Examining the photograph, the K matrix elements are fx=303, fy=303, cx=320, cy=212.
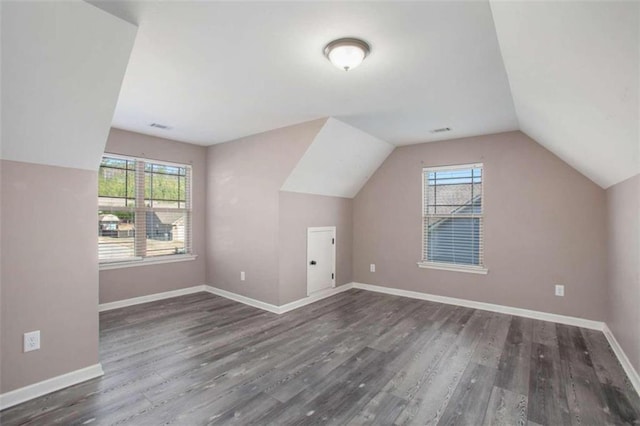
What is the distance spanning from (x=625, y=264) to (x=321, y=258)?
347 centimetres

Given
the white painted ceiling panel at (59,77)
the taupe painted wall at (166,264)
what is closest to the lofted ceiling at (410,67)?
the white painted ceiling panel at (59,77)

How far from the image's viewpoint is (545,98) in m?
2.38

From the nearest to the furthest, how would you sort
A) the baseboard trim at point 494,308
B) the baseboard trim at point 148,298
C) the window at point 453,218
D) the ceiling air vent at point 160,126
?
1. the baseboard trim at point 494,308
2. the ceiling air vent at point 160,126
3. the baseboard trim at point 148,298
4. the window at point 453,218

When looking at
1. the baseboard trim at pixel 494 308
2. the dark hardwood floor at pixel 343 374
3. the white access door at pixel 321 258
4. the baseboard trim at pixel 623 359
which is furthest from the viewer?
the white access door at pixel 321 258

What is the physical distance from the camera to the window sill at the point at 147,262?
4070 millimetres

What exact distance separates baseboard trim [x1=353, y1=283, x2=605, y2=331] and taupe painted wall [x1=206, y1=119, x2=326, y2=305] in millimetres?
2011

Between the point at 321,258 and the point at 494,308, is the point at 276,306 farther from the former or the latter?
the point at 494,308

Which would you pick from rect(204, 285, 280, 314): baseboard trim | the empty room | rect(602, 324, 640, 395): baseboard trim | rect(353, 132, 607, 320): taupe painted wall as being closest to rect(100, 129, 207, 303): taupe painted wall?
the empty room

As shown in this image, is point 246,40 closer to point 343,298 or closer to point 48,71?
point 48,71

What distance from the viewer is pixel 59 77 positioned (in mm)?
1842

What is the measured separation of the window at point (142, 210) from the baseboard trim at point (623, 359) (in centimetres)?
536

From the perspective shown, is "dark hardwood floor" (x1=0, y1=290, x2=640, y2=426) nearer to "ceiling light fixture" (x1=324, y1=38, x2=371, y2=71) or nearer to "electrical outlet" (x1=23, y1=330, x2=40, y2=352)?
"electrical outlet" (x1=23, y1=330, x2=40, y2=352)

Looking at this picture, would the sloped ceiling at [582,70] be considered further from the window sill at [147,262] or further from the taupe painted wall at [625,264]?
the window sill at [147,262]

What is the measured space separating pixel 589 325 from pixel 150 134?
622cm
